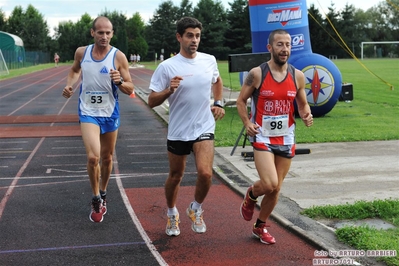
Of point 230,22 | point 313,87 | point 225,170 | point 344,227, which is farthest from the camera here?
point 230,22

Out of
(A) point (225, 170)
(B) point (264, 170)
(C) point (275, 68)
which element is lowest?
(A) point (225, 170)

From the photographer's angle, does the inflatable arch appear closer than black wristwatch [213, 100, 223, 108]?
No

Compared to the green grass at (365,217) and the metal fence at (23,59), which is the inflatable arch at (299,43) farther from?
the metal fence at (23,59)

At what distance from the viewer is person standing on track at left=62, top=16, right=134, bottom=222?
23.5 feet

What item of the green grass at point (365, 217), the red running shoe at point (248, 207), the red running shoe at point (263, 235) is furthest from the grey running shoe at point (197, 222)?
the green grass at point (365, 217)

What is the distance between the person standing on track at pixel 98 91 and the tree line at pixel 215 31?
75.2m

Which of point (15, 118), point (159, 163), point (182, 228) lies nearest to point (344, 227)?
point (182, 228)

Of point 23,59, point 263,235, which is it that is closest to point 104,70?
point 263,235

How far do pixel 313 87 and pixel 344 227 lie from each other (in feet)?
37.3

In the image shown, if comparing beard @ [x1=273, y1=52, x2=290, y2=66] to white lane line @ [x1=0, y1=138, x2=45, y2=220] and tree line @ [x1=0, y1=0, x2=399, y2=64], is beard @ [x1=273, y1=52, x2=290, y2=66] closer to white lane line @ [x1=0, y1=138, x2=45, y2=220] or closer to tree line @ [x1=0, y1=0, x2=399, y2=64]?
white lane line @ [x1=0, y1=138, x2=45, y2=220]

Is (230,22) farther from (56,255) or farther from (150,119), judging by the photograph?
(56,255)

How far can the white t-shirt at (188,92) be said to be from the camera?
6.40 metres

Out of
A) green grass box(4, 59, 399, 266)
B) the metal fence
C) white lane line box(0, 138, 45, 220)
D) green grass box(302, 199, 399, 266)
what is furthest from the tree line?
green grass box(302, 199, 399, 266)

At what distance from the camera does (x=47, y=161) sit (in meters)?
11.9
